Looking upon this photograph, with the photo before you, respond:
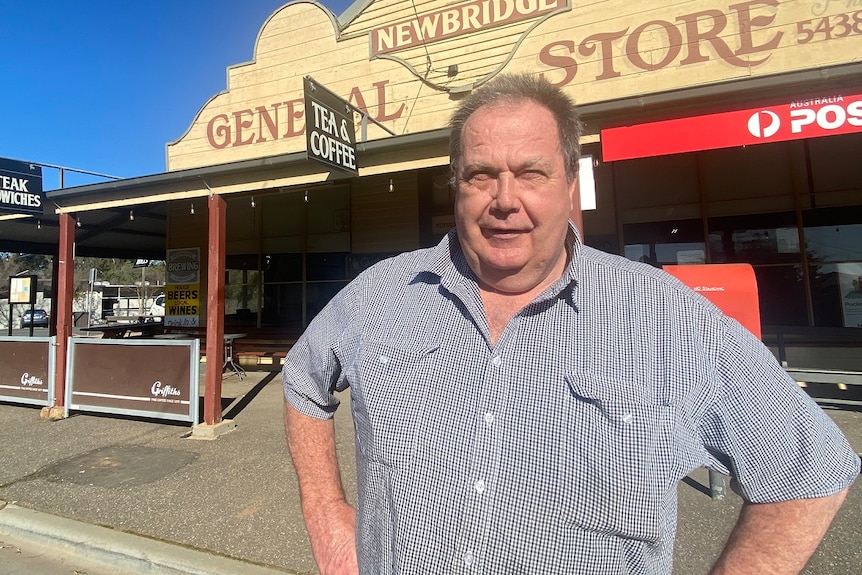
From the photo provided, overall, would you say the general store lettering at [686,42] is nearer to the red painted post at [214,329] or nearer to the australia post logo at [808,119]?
the australia post logo at [808,119]

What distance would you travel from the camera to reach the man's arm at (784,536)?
1.07 metres

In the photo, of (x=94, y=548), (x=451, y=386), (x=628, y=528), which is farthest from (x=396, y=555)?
(x=94, y=548)

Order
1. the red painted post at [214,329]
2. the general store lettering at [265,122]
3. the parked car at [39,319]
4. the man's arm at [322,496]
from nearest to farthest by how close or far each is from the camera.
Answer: the man's arm at [322,496] < the red painted post at [214,329] < the general store lettering at [265,122] < the parked car at [39,319]

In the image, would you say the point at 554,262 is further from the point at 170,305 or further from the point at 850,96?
the point at 170,305

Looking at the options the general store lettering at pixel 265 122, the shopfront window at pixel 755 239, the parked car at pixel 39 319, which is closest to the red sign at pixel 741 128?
the shopfront window at pixel 755 239

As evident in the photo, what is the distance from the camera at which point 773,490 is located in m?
1.08

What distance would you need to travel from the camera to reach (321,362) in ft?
4.91

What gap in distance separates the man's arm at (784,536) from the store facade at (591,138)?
397 cm

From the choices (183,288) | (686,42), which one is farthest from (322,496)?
(183,288)

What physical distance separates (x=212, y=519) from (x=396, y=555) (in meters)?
3.14

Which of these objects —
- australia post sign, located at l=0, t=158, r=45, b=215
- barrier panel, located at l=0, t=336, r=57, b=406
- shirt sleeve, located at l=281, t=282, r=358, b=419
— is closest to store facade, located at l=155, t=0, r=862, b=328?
australia post sign, located at l=0, t=158, r=45, b=215

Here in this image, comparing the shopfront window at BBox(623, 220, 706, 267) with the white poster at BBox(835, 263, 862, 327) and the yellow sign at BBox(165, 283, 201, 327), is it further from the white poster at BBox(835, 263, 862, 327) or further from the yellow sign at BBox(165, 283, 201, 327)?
the yellow sign at BBox(165, 283, 201, 327)

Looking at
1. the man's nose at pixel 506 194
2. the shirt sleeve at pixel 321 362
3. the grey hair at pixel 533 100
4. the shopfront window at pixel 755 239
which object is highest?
the shopfront window at pixel 755 239

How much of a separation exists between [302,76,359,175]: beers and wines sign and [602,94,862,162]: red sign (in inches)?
109
